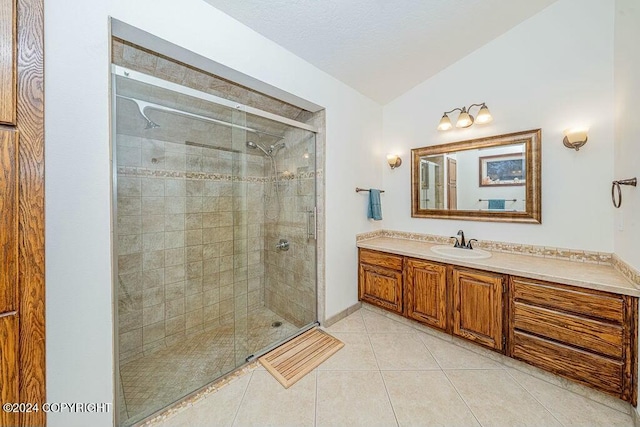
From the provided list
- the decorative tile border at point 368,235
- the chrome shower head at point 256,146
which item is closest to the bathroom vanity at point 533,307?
the decorative tile border at point 368,235

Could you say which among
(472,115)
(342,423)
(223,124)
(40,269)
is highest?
(472,115)

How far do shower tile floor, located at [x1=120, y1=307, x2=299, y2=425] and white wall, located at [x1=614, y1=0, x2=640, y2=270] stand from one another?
8.77 feet


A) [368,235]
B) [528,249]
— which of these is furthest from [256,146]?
[528,249]

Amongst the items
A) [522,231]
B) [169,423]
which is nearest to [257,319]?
Result: [169,423]

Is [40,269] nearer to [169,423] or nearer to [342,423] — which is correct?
[169,423]

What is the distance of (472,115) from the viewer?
7.96ft

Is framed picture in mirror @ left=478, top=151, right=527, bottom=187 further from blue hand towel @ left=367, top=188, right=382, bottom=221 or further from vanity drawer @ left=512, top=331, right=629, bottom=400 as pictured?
vanity drawer @ left=512, top=331, right=629, bottom=400

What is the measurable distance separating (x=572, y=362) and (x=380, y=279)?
147 cm

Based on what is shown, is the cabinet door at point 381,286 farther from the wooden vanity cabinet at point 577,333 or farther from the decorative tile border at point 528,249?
the wooden vanity cabinet at point 577,333

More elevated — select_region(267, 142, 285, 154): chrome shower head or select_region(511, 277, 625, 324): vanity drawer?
select_region(267, 142, 285, 154): chrome shower head

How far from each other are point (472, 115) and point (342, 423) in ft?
9.54

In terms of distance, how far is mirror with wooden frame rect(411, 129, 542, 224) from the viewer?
2.13 meters

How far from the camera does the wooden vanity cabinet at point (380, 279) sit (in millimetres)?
2439

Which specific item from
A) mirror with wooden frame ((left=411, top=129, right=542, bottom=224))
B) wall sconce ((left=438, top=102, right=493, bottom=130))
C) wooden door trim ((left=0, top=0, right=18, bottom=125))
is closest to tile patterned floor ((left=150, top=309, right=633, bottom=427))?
mirror with wooden frame ((left=411, top=129, right=542, bottom=224))
